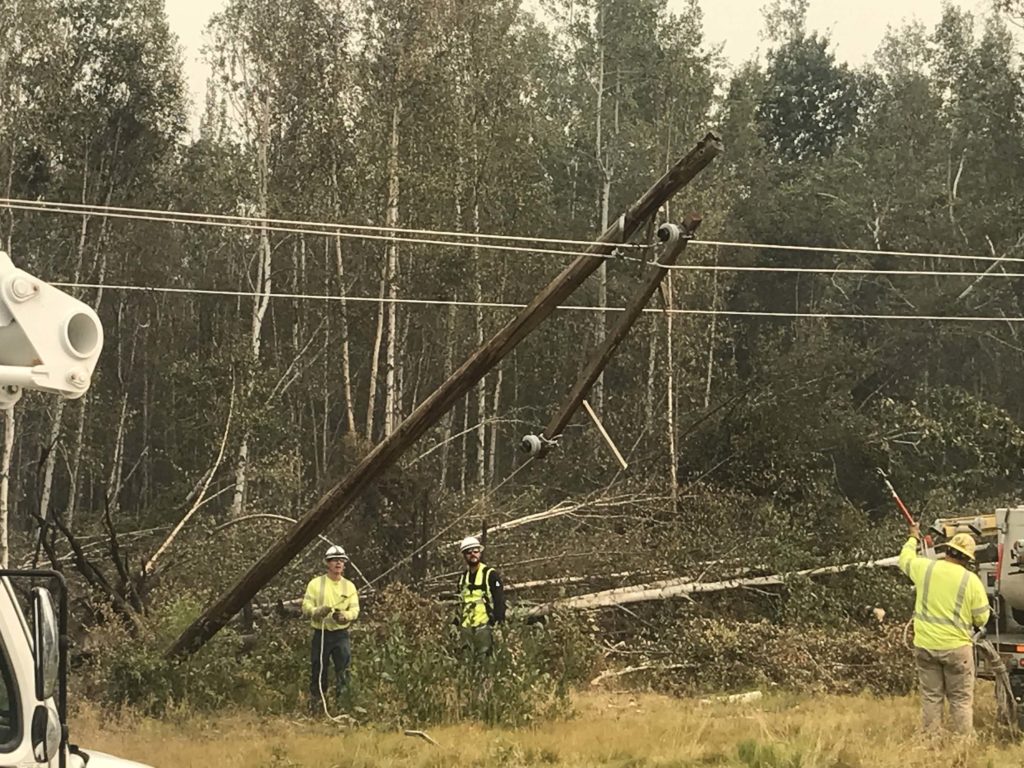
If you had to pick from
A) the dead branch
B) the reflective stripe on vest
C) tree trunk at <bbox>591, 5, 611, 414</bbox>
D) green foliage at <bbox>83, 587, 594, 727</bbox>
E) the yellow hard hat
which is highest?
tree trunk at <bbox>591, 5, 611, 414</bbox>

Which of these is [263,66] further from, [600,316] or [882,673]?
[882,673]

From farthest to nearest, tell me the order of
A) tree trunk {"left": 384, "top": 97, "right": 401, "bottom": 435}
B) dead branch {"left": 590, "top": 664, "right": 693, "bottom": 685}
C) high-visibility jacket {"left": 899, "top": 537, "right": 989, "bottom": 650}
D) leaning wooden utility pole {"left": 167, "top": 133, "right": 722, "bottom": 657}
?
tree trunk {"left": 384, "top": 97, "right": 401, "bottom": 435} < dead branch {"left": 590, "top": 664, "right": 693, "bottom": 685} < leaning wooden utility pole {"left": 167, "top": 133, "right": 722, "bottom": 657} < high-visibility jacket {"left": 899, "top": 537, "right": 989, "bottom": 650}

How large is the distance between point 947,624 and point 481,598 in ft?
13.7

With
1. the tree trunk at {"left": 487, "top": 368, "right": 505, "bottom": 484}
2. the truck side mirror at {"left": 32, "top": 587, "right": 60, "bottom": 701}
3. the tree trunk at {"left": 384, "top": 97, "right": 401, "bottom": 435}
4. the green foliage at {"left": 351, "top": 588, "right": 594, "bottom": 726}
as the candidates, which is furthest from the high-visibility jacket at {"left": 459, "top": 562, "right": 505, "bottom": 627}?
the tree trunk at {"left": 487, "top": 368, "right": 505, "bottom": 484}

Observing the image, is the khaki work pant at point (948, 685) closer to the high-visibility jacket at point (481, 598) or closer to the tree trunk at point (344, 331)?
the high-visibility jacket at point (481, 598)

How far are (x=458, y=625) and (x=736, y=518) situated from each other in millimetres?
6963

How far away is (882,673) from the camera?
534 inches

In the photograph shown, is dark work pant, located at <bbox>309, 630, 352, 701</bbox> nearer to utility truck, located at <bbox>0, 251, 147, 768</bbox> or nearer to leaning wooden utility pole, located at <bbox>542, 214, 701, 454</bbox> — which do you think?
leaning wooden utility pole, located at <bbox>542, 214, 701, 454</bbox>

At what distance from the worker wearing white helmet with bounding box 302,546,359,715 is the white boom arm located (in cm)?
753

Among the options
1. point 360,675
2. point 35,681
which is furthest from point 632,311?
point 35,681

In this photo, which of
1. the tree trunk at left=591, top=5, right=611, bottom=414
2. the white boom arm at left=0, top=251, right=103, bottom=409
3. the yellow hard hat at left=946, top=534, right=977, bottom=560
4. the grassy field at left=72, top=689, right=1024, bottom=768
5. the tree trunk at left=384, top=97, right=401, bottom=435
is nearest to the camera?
the white boom arm at left=0, top=251, right=103, bottom=409

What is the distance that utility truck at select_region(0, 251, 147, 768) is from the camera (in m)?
3.19

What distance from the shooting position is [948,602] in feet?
30.7

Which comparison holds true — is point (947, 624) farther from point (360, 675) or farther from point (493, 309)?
point (493, 309)
